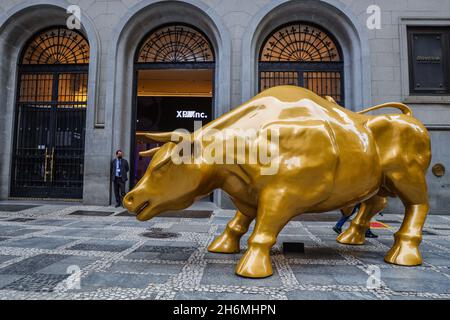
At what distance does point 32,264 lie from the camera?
3.63 metres

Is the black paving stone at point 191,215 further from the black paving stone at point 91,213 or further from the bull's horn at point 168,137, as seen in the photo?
the bull's horn at point 168,137

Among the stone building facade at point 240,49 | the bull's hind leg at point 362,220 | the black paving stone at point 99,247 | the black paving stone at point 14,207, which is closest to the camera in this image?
the black paving stone at point 99,247

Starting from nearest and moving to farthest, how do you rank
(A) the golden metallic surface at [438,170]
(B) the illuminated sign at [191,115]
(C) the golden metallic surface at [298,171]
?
(C) the golden metallic surface at [298,171] → (A) the golden metallic surface at [438,170] → (B) the illuminated sign at [191,115]

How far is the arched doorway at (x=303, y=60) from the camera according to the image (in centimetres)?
1162

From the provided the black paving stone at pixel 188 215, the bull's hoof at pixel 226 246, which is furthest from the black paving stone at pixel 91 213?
the bull's hoof at pixel 226 246

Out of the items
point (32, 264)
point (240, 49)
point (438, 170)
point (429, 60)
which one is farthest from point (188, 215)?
point (429, 60)

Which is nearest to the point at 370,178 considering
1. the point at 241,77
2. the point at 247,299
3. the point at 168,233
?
the point at 247,299

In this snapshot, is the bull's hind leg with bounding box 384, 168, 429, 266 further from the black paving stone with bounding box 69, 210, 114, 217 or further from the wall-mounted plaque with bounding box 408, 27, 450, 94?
the wall-mounted plaque with bounding box 408, 27, 450, 94

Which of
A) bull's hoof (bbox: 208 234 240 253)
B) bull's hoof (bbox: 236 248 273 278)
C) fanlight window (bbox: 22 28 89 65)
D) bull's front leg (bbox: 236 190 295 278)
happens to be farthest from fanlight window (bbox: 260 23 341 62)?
bull's hoof (bbox: 236 248 273 278)

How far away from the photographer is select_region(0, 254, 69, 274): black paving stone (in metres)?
3.35

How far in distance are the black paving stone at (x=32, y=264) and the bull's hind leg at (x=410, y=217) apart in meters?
4.13

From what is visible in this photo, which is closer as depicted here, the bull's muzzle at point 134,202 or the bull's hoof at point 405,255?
the bull's muzzle at point 134,202

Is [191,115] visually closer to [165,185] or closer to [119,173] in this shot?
[119,173]

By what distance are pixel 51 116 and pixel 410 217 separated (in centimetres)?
1277
